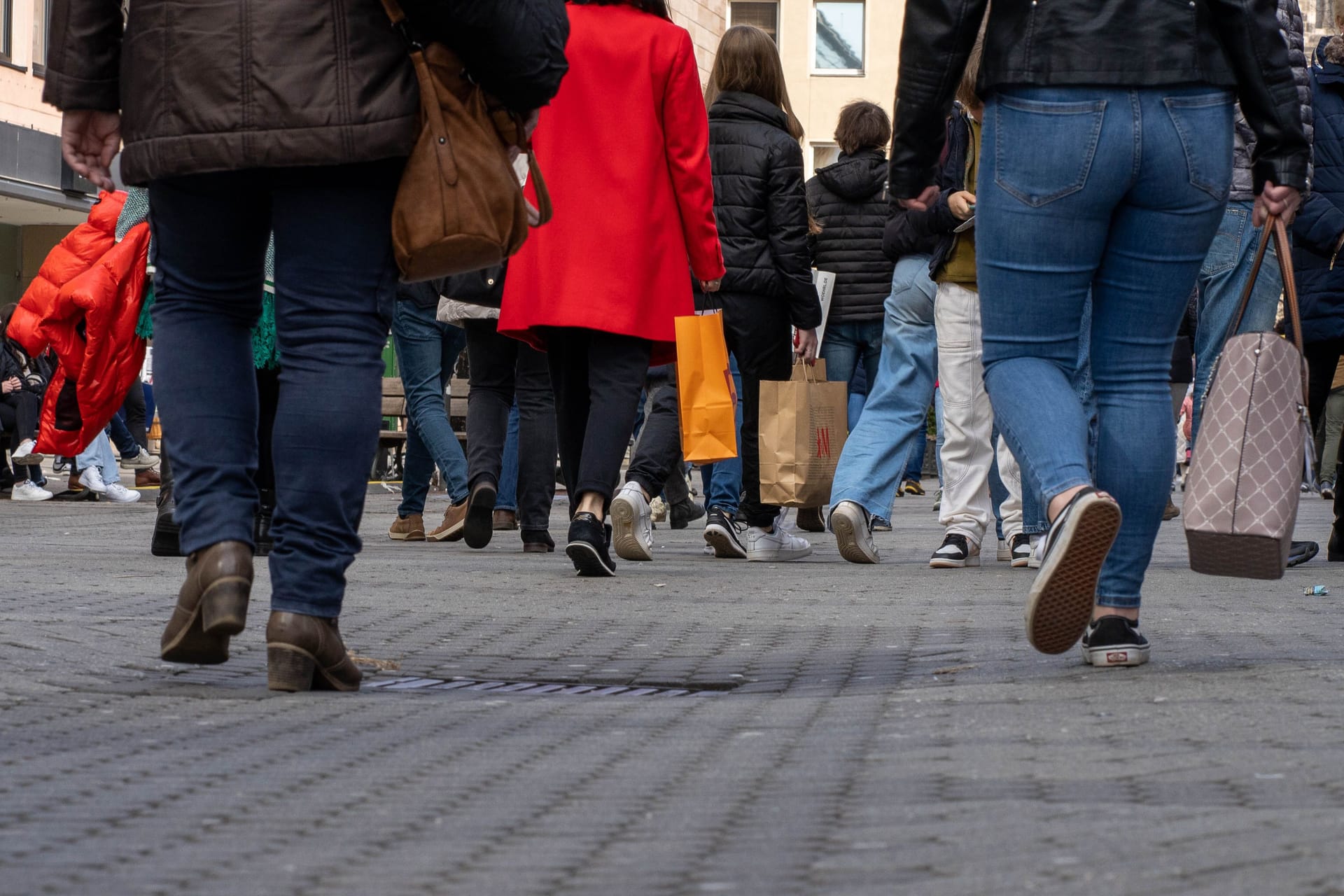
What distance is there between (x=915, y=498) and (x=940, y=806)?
45.3 ft

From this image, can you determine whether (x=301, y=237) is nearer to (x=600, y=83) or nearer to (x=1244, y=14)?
(x=1244, y=14)

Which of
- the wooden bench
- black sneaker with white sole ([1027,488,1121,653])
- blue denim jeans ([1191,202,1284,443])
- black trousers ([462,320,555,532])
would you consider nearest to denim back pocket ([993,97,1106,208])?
black sneaker with white sole ([1027,488,1121,653])

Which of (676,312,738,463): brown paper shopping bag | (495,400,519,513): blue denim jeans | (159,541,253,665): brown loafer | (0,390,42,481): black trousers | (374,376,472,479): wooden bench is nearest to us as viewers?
(159,541,253,665): brown loafer

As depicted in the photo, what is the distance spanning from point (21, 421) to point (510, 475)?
25.1 feet

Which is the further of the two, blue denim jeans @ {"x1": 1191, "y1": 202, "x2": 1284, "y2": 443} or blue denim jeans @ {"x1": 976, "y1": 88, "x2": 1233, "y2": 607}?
blue denim jeans @ {"x1": 1191, "y1": 202, "x2": 1284, "y2": 443}

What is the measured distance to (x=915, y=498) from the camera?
16.1m

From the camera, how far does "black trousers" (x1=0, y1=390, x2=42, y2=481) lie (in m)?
15.3

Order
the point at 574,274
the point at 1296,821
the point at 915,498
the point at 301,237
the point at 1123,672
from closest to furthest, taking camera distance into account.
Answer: the point at 1296,821 → the point at 301,237 → the point at 1123,672 → the point at 574,274 → the point at 915,498

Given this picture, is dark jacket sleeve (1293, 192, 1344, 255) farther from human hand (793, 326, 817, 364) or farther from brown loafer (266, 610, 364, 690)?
brown loafer (266, 610, 364, 690)

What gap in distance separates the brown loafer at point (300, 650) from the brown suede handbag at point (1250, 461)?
5.56ft

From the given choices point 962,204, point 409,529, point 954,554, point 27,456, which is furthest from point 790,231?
point 27,456

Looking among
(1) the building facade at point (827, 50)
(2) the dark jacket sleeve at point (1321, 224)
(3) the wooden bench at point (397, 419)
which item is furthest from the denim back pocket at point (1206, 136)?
(1) the building facade at point (827, 50)

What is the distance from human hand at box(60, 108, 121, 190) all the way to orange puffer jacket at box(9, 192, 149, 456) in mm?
2034

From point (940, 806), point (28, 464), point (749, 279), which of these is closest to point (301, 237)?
point (940, 806)
